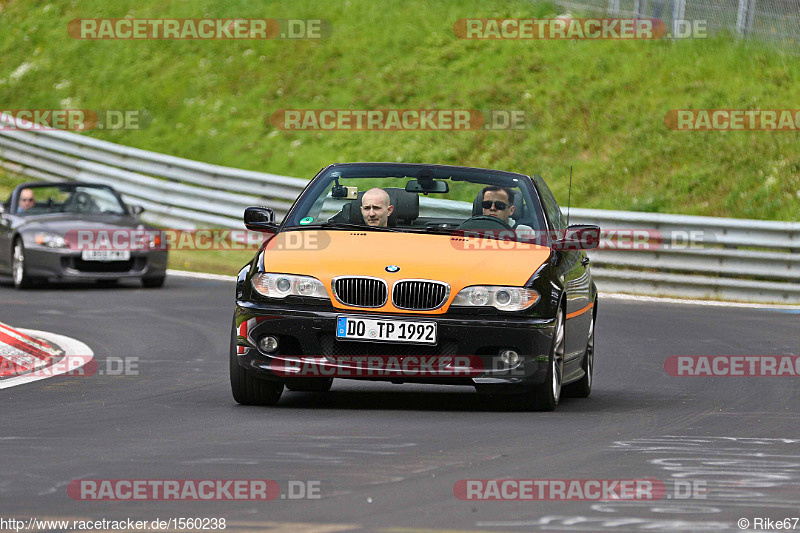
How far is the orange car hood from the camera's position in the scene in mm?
9180

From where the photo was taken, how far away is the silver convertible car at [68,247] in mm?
19047

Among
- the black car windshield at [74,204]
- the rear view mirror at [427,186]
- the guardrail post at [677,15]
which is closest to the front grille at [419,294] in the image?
the rear view mirror at [427,186]

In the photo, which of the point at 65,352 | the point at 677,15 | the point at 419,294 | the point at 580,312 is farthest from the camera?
the point at 677,15

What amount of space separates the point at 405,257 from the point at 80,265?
10511 mm

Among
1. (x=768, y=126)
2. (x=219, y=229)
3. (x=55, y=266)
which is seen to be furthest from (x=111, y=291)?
(x=768, y=126)

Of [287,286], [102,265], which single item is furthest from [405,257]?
[102,265]

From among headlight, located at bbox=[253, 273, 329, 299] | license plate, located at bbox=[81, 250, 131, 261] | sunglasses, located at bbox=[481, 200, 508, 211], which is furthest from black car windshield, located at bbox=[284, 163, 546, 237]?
license plate, located at bbox=[81, 250, 131, 261]

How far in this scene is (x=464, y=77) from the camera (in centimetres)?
2889

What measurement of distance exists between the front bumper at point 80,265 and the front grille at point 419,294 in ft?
34.4

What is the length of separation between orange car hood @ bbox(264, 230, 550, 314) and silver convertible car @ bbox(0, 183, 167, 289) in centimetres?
965

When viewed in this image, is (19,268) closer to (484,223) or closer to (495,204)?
(495,204)

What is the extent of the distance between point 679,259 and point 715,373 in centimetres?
838

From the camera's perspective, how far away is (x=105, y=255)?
19156mm

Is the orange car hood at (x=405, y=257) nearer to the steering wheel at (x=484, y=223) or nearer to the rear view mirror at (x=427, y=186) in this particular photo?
the steering wheel at (x=484, y=223)
